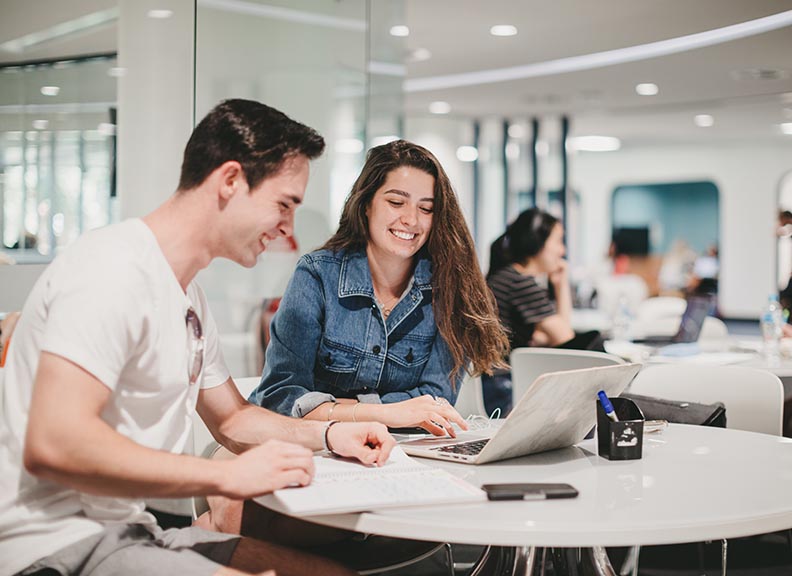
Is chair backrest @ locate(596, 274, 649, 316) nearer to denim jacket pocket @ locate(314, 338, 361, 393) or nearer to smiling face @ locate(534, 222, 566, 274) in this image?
smiling face @ locate(534, 222, 566, 274)

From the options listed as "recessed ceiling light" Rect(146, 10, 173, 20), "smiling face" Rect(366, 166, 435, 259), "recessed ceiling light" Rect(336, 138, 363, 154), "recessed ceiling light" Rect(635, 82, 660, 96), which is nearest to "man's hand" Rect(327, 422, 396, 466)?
"smiling face" Rect(366, 166, 435, 259)

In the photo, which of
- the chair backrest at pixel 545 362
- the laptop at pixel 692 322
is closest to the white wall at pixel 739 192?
the laptop at pixel 692 322

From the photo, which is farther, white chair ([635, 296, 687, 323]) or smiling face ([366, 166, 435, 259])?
white chair ([635, 296, 687, 323])

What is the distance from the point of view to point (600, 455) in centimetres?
192

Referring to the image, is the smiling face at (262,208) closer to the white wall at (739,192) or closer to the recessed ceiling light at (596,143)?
the recessed ceiling light at (596,143)

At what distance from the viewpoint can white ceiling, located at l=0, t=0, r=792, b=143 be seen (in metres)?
3.44

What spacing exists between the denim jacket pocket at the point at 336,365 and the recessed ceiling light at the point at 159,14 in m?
1.90

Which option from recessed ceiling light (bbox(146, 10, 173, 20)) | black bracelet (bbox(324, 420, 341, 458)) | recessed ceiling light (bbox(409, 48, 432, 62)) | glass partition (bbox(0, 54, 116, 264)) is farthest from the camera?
recessed ceiling light (bbox(409, 48, 432, 62))

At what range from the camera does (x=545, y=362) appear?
12.4 ft

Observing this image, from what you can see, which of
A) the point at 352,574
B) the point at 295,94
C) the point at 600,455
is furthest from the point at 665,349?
the point at 352,574

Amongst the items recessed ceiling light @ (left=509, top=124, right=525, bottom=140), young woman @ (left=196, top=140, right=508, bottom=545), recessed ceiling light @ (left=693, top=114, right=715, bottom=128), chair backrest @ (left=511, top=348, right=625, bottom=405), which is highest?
recessed ceiling light @ (left=693, top=114, right=715, bottom=128)

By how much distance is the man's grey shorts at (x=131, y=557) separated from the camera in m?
1.43

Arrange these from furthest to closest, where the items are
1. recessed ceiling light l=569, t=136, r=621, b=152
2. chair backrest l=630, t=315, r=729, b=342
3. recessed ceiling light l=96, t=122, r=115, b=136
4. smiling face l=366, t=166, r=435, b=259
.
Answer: recessed ceiling light l=569, t=136, r=621, b=152 → chair backrest l=630, t=315, r=729, b=342 → recessed ceiling light l=96, t=122, r=115, b=136 → smiling face l=366, t=166, r=435, b=259

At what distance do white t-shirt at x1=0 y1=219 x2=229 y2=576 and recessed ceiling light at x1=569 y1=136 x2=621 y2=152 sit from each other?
1369 cm
